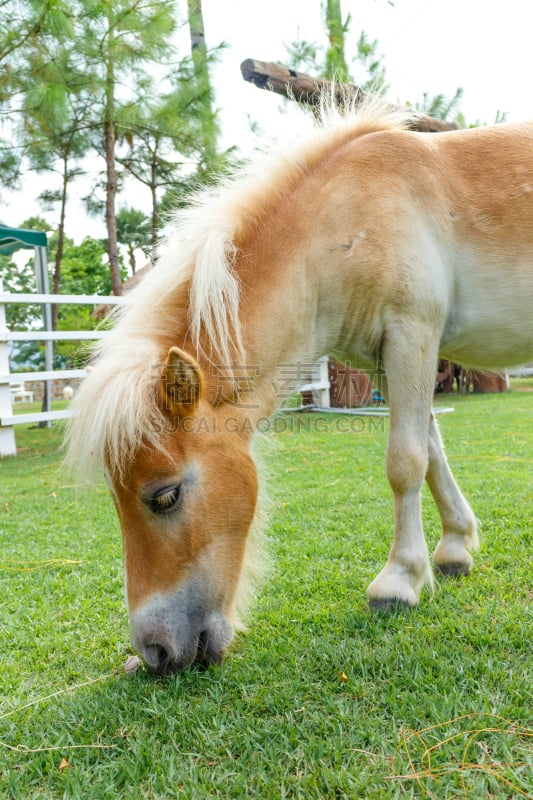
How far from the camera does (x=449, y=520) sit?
2398 mm

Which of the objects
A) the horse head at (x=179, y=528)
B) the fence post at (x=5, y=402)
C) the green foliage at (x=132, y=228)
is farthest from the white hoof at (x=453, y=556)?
the green foliage at (x=132, y=228)

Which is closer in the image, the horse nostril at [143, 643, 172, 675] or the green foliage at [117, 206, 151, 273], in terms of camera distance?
the horse nostril at [143, 643, 172, 675]

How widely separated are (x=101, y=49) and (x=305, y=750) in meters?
11.2

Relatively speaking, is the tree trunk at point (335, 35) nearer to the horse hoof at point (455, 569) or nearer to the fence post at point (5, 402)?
the fence post at point (5, 402)

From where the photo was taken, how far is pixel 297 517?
3.40 meters

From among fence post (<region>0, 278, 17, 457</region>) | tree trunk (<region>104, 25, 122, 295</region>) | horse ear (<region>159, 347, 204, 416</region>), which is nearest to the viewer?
horse ear (<region>159, 347, 204, 416</region>)

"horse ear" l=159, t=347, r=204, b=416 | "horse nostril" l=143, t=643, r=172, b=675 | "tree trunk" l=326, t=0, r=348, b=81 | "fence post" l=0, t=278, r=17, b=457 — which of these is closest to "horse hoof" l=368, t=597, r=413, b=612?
"horse nostril" l=143, t=643, r=172, b=675

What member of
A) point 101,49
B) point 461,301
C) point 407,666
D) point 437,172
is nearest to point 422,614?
point 407,666

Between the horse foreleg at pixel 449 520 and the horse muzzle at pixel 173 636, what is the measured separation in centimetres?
107

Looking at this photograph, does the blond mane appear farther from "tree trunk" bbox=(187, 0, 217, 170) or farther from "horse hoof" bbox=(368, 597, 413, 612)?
"tree trunk" bbox=(187, 0, 217, 170)

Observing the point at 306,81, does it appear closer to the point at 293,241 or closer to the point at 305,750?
the point at 293,241

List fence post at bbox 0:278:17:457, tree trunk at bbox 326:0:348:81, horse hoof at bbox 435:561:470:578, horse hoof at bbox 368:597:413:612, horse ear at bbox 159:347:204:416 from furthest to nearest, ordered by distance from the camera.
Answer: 1. tree trunk at bbox 326:0:348:81
2. fence post at bbox 0:278:17:457
3. horse hoof at bbox 435:561:470:578
4. horse hoof at bbox 368:597:413:612
5. horse ear at bbox 159:347:204:416

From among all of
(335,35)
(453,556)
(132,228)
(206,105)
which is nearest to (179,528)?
(453,556)

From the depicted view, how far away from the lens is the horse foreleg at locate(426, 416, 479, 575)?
7.64ft
